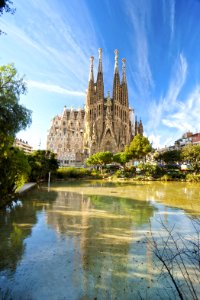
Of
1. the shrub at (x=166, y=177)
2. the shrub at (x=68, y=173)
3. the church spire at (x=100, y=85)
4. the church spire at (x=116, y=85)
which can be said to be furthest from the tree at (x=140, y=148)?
the church spire at (x=100, y=85)

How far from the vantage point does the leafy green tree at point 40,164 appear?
89.6ft

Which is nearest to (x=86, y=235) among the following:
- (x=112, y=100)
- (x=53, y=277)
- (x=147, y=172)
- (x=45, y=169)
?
(x=53, y=277)

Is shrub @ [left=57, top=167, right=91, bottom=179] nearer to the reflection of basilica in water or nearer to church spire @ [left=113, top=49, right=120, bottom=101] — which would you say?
the reflection of basilica in water

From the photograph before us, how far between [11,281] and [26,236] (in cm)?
302

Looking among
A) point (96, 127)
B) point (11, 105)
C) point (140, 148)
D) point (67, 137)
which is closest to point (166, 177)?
point (140, 148)

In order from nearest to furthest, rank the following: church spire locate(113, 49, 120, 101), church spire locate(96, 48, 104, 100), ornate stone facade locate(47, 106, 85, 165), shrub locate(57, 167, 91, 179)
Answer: shrub locate(57, 167, 91, 179), church spire locate(96, 48, 104, 100), church spire locate(113, 49, 120, 101), ornate stone facade locate(47, 106, 85, 165)

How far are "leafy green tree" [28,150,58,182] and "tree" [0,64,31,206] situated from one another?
15.0m

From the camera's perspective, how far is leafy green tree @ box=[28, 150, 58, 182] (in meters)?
27.3

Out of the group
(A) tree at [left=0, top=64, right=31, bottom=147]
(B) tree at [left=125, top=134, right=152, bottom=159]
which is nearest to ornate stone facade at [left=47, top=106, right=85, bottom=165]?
(B) tree at [left=125, top=134, right=152, bottom=159]

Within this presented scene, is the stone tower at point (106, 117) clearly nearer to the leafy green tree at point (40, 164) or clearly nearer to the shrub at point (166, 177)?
the shrub at point (166, 177)

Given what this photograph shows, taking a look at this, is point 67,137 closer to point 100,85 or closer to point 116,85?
point 100,85

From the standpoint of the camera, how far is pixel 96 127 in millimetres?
71125

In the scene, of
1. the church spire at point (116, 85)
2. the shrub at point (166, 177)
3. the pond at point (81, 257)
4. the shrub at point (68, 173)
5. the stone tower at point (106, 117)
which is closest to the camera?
the pond at point (81, 257)

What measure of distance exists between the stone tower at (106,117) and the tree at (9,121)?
189ft
